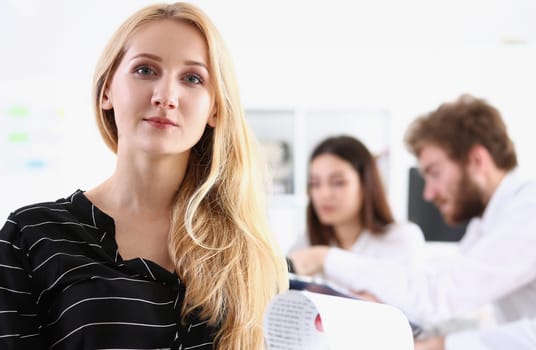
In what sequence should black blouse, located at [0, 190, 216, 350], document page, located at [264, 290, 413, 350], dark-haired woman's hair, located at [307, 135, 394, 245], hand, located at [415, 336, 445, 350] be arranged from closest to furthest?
document page, located at [264, 290, 413, 350] → black blouse, located at [0, 190, 216, 350] → hand, located at [415, 336, 445, 350] → dark-haired woman's hair, located at [307, 135, 394, 245]

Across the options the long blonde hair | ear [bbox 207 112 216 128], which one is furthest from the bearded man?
ear [bbox 207 112 216 128]

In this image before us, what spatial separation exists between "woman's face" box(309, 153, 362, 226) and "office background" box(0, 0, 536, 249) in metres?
1.83

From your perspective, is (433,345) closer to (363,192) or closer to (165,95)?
(363,192)

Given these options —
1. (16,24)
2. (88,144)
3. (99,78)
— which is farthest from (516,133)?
(99,78)

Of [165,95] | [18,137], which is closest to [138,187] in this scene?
[165,95]

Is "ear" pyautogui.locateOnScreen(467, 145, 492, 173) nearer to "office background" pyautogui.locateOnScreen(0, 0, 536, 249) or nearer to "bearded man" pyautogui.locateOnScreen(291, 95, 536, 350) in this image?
"bearded man" pyautogui.locateOnScreen(291, 95, 536, 350)

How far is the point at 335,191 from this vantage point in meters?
2.59

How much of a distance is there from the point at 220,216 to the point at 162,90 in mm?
286

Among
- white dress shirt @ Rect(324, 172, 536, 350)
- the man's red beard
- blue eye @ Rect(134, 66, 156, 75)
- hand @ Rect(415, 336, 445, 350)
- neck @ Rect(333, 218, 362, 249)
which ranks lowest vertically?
hand @ Rect(415, 336, 445, 350)

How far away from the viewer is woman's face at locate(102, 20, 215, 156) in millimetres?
1070

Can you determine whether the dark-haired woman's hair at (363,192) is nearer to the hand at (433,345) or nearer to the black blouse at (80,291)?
the hand at (433,345)

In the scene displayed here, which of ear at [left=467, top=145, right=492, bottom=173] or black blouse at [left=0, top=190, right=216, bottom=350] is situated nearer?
black blouse at [left=0, top=190, right=216, bottom=350]

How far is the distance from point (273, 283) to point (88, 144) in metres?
3.66

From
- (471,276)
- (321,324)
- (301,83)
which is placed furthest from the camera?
(301,83)
